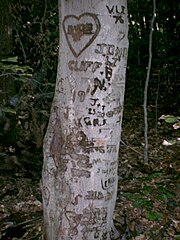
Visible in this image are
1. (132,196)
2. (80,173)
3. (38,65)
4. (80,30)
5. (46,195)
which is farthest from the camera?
(38,65)

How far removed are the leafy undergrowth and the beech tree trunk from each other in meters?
0.42

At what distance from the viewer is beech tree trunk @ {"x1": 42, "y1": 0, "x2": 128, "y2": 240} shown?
1618mm

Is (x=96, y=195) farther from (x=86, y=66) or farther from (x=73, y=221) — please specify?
(x=86, y=66)

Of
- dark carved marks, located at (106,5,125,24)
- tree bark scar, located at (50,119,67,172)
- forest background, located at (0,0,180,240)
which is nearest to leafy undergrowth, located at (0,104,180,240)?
forest background, located at (0,0,180,240)

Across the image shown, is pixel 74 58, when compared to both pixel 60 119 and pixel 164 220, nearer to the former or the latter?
pixel 60 119

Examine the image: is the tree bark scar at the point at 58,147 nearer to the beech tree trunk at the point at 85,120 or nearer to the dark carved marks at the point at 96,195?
the beech tree trunk at the point at 85,120

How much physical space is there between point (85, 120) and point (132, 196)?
2.31 feet

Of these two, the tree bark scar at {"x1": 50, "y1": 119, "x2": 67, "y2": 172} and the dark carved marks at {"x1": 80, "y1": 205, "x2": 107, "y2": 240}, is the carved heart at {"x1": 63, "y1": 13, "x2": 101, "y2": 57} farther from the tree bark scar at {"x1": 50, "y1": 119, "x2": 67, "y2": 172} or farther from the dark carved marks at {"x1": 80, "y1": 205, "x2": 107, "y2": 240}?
the dark carved marks at {"x1": 80, "y1": 205, "x2": 107, "y2": 240}

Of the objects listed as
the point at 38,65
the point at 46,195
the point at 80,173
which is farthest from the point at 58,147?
the point at 38,65

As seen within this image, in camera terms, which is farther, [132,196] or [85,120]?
[132,196]

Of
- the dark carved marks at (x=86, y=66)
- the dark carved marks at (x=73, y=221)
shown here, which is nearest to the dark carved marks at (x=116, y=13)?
the dark carved marks at (x=86, y=66)

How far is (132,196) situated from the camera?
2.18 metres

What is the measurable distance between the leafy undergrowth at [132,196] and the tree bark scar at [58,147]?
56cm

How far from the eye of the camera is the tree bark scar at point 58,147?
1.75m
